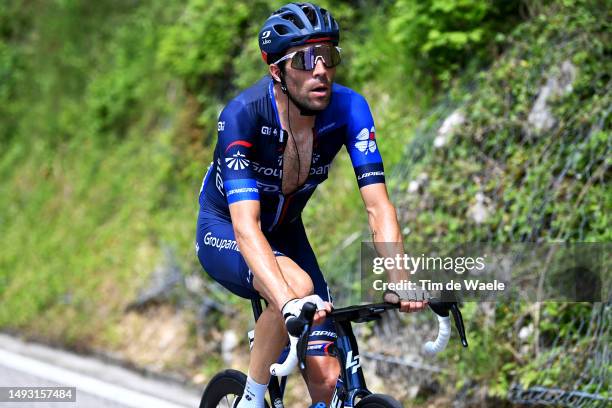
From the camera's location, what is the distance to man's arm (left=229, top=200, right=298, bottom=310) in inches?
157

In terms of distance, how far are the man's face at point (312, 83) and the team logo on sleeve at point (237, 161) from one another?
39 cm

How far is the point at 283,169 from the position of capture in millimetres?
4742

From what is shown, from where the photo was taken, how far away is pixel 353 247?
760 cm

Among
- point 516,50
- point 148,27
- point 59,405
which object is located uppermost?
point 148,27

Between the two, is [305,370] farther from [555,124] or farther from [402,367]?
[555,124]

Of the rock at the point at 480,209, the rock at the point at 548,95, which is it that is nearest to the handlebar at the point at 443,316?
the rock at the point at 480,209

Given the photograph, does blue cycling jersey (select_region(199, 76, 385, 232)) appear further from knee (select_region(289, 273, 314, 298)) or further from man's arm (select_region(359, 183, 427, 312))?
knee (select_region(289, 273, 314, 298))

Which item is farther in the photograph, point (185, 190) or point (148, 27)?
point (148, 27)

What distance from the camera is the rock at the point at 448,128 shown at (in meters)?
7.36

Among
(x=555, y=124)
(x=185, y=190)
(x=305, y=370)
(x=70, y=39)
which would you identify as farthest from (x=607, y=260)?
(x=70, y=39)

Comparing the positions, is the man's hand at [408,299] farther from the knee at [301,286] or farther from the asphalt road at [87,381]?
the asphalt road at [87,381]

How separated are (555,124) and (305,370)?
3450mm

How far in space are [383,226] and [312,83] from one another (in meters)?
0.75

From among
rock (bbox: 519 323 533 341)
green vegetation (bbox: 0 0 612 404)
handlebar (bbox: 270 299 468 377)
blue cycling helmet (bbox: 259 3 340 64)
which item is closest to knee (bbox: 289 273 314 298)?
handlebar (bbox: 270 299 468 377)
